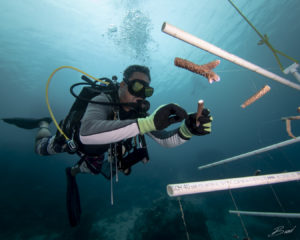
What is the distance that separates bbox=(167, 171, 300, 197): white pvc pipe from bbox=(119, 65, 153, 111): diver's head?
86.2 inches

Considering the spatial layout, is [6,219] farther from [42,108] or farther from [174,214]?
[42,108]

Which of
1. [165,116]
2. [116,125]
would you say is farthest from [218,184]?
[116,125]

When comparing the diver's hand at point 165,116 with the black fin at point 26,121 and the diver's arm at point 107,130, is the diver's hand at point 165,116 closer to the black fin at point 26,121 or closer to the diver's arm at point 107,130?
the diver's arm at point 107,130

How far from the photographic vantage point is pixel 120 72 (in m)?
2.67

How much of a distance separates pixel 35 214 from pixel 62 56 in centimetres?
2138

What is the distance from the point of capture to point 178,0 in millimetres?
15203

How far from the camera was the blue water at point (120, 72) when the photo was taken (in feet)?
29.8

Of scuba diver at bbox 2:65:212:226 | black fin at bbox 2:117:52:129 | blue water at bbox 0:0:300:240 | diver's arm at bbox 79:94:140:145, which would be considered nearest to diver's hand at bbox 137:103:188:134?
scuba diver at bbox 2:65:212:226

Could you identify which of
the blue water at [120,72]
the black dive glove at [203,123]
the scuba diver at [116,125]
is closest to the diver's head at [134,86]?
the scuba diver at [116,125]

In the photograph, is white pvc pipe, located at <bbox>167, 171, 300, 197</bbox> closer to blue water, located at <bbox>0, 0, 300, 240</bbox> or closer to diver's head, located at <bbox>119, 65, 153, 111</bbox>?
blue water, located at <bbox>0, 0, 300, 240</bbox>

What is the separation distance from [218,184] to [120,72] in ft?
7.80

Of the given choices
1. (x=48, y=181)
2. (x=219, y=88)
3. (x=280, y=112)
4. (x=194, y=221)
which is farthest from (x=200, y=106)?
(x=219, y=88)

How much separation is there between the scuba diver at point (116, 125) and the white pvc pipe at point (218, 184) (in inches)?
34.4

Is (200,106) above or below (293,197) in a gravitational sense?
above
